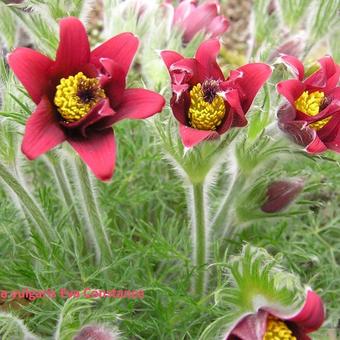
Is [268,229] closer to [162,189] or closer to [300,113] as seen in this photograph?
[162,189]

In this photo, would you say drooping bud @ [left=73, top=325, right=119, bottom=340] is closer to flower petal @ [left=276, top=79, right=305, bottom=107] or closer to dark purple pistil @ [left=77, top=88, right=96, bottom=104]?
dark purple pistil @ [left=77, top=88, right=96, bottom=104]

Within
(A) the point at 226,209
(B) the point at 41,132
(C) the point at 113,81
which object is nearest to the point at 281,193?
(A) the point at 226,209

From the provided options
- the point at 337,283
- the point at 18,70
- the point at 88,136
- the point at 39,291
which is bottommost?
the point at 337,283

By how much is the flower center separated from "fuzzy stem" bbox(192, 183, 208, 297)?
0.95ft

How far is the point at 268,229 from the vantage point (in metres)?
1.72

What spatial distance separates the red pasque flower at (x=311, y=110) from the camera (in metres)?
1.08

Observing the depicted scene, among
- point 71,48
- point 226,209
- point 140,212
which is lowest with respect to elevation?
point 140,212

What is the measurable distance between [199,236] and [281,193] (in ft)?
0.69

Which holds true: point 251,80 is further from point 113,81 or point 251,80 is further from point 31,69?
point 31,69

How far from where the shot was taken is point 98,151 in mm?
996

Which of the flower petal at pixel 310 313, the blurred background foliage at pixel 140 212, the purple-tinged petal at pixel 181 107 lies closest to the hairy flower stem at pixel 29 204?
the blurred background foliage at pixel 140 212

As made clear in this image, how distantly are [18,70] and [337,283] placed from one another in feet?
3.35

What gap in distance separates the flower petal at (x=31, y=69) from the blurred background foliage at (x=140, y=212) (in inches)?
4.3

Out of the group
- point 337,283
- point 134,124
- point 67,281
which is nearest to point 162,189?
point 134,124
